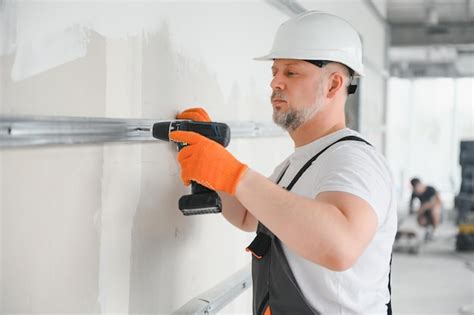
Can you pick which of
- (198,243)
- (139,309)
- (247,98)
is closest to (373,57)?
(247,98)

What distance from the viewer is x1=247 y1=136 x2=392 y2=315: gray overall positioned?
1.80 metres

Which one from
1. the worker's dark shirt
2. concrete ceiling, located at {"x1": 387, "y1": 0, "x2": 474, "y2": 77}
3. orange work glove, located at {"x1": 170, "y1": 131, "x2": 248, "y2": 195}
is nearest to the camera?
orange work glove, located at {"x1": 170, "y1": 131, "x2": 248, "y2": 195}

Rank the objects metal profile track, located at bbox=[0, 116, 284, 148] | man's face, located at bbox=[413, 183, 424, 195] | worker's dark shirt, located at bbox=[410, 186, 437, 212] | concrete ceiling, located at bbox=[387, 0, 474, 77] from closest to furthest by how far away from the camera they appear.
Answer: metal profile track, located at bbox=[0, 116, 284, 148] < concrete ceiling, located at bbox=[387, 0, 474, 77] < worker's dark shirt, located at bbox=[410, 186, 437, 212] < man's face, located at bbox=[413, 183, 424, 195]

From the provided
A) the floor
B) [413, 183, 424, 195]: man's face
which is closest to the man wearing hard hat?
the floor

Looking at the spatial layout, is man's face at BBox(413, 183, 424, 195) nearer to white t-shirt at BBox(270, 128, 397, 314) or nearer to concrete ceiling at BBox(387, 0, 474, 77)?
concrete ceiling at BBox(387, 0, 474, 77)

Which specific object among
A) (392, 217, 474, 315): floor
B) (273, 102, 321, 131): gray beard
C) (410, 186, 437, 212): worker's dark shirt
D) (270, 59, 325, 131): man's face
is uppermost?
(270, 59, 325, 131): man's face

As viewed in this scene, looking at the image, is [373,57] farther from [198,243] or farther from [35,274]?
[35,274]

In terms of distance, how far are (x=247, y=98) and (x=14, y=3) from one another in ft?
5.62

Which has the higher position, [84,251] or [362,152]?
[362,152]

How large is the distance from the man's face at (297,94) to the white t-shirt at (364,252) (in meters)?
0.12

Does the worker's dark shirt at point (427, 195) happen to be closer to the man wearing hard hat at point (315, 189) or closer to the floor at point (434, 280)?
the floor at point (434, 280)

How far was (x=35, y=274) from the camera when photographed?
1.42 metres

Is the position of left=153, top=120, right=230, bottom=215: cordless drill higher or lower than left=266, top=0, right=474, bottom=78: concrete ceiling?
lower

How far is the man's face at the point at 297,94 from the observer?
193 cm
